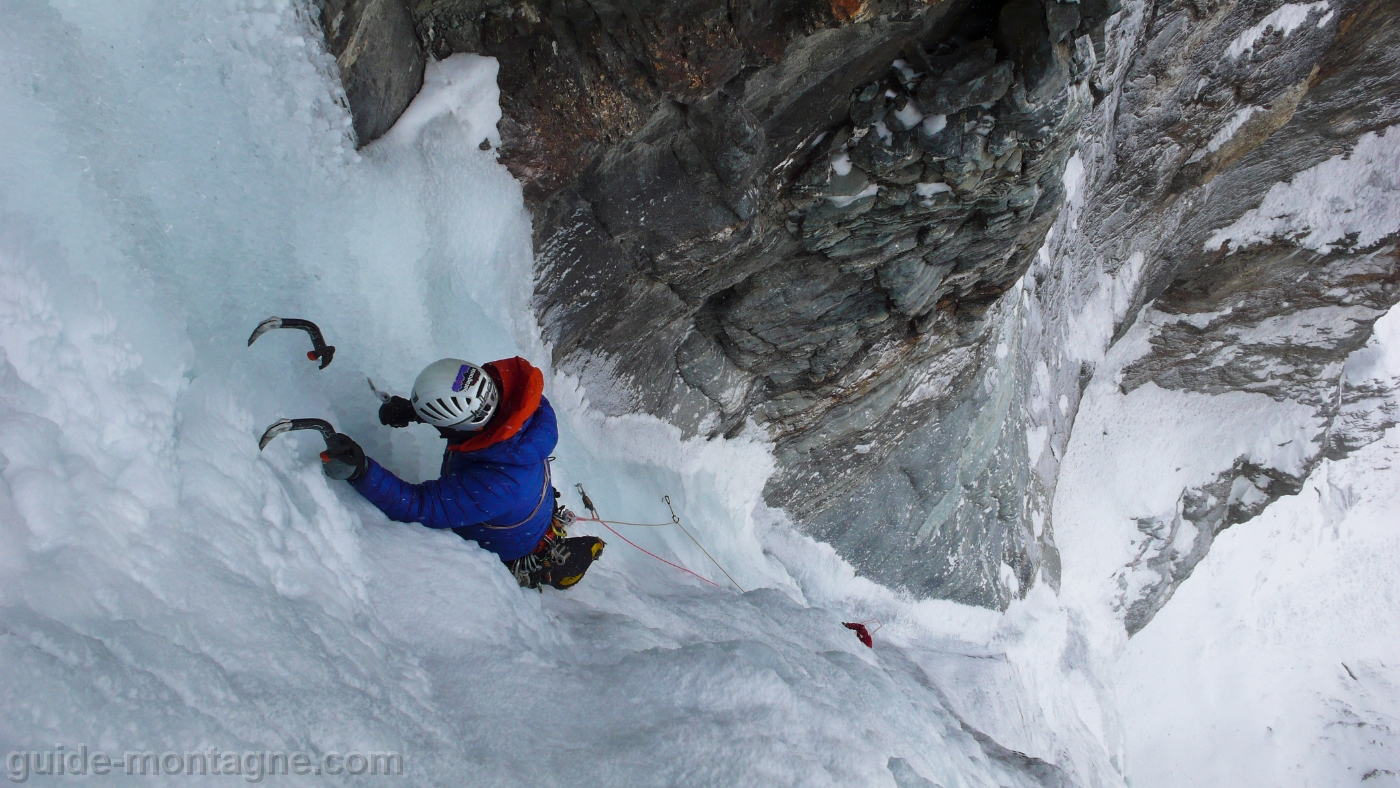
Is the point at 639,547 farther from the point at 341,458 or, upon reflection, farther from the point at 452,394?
the point at 341,458

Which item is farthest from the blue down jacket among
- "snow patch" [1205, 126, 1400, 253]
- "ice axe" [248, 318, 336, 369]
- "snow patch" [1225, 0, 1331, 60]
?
"snow patch" [1205, 126, 1400, 253]

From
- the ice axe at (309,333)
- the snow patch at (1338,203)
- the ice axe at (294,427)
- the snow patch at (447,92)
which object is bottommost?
the snow patch at (1338,203)

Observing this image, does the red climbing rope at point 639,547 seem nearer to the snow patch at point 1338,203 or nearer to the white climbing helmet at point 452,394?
the white climbing helmet at point 452,394

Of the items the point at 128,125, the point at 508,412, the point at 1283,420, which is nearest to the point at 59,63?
the point at 128,125

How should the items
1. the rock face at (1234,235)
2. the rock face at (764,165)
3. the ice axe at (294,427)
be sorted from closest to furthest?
the ice axe at (294,427), the rock face at (764,165), the rock face at (1234,235)

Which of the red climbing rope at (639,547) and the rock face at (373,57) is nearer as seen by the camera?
the rock face at (373,57)

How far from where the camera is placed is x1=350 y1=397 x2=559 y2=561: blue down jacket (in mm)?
2961

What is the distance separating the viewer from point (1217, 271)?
8977mm

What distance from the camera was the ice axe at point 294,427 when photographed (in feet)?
8.19

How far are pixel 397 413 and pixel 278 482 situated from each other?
0.70 metres

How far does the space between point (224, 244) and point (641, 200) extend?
6.57 feet

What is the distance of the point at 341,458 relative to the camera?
106 inches

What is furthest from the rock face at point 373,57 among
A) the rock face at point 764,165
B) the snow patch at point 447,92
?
the rock face at point 764,165

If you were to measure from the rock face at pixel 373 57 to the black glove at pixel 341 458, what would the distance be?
1451mm
